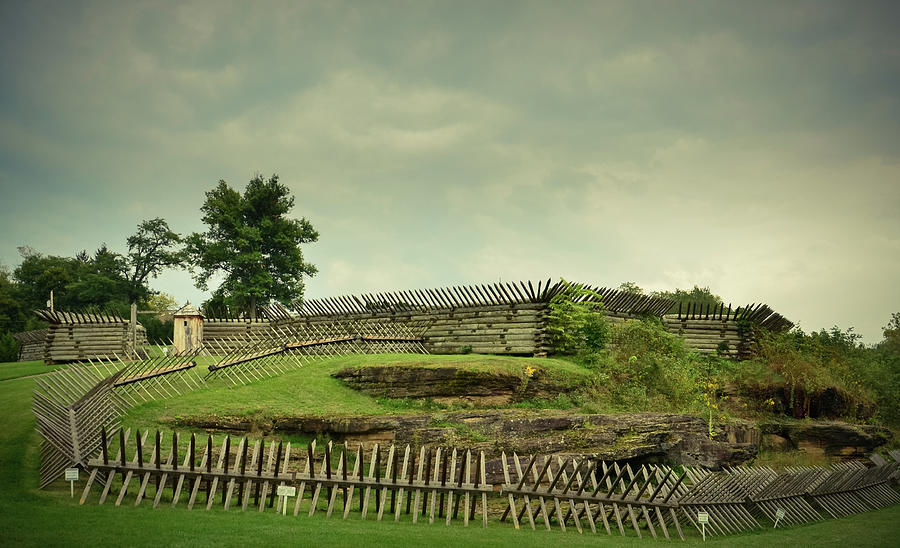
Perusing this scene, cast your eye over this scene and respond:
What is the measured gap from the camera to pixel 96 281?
175 feet

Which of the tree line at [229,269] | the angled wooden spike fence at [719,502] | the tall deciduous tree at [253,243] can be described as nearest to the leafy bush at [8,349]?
the tree line at [229,269]

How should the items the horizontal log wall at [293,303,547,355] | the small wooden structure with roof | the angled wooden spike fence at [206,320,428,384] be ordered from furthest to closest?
the small wooden structure with roof < the horizontal log wall at [293,303,547,355] < the angled wooden spike fence at [206,320,428,384]

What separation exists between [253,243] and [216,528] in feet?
129

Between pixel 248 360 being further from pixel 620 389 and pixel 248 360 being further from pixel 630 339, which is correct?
pixel 630 339

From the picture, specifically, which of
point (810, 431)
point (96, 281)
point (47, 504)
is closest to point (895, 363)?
point (810, 431)

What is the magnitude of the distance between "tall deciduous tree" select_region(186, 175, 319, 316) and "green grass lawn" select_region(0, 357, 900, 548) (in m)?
31.3

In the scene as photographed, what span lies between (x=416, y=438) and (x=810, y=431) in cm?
1437

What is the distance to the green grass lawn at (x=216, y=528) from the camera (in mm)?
7656

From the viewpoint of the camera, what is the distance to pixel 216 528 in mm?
8305

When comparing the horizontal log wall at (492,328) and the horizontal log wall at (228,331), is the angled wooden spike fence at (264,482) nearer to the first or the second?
the horizontal log wall at (492,328)

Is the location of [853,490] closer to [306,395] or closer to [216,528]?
[306,395]

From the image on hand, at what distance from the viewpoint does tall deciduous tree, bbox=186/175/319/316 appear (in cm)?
4494

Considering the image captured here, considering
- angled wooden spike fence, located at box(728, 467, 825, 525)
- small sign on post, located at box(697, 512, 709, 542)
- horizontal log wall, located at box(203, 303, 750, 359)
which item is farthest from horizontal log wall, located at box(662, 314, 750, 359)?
small sign on post, located at box(697, 512, 709, 542)

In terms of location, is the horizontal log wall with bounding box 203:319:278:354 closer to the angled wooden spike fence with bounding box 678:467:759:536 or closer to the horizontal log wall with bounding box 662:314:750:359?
the horizontal log wall with bounding box 662:314:750:359
